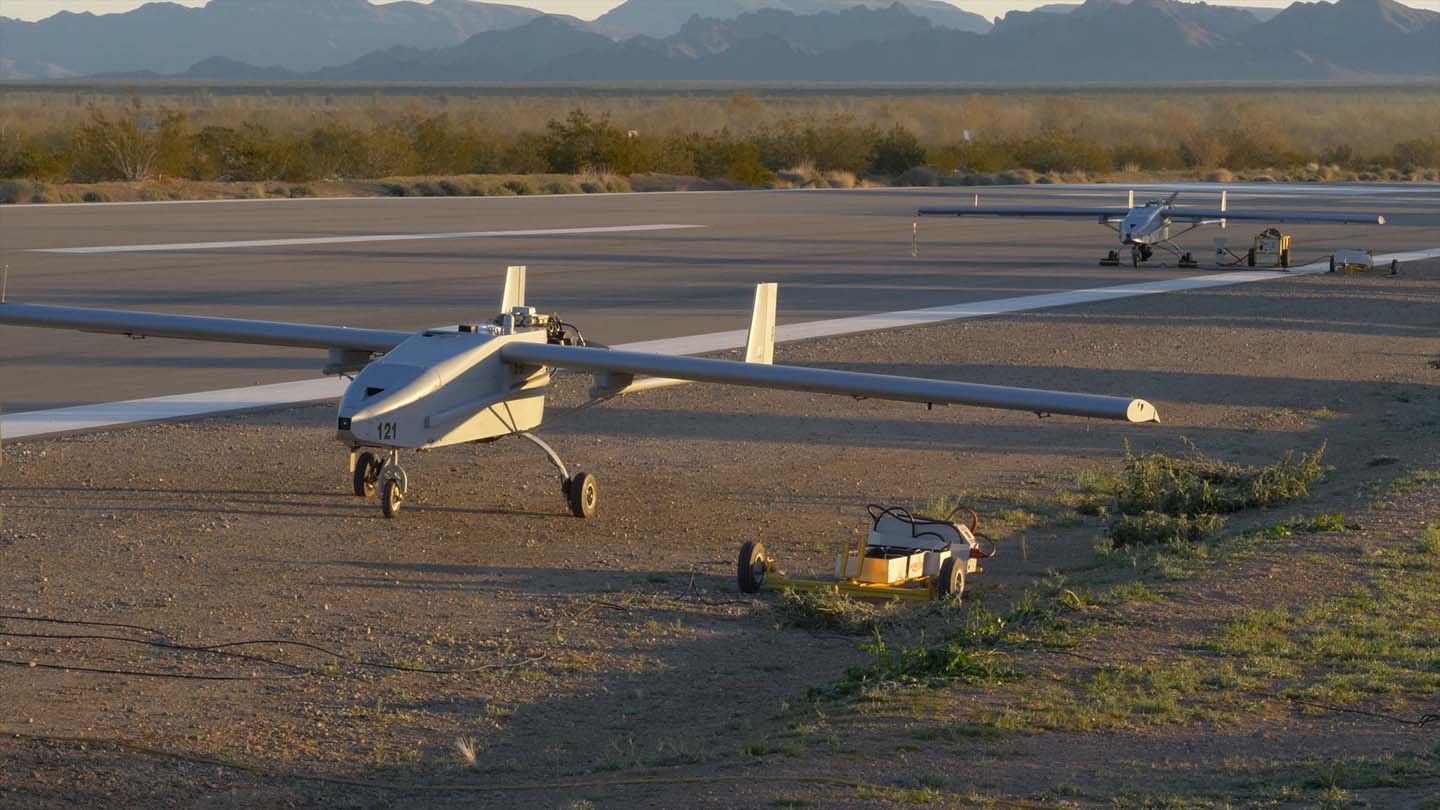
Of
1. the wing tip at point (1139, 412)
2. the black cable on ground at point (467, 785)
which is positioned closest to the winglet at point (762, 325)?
the wing tip at point (1139, 412)

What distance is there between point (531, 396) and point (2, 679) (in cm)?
539

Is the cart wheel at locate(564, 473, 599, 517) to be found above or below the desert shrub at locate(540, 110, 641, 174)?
below

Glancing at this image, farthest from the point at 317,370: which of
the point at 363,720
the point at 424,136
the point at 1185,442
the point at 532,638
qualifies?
the point at 424,136

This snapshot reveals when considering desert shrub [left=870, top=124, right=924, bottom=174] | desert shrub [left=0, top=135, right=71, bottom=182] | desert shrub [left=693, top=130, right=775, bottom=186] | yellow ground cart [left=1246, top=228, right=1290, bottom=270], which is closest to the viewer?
yellow ground cart [left=1246, top=228, right=1290, bottom=270]

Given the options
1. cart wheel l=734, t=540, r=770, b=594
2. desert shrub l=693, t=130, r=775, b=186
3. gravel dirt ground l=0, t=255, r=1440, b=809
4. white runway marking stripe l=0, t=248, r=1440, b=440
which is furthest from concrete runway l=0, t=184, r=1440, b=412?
desert shrub l=693, t=130, r=775, b=186

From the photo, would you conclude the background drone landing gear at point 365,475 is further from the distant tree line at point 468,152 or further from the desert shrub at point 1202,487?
the distant tree line at point 468,152

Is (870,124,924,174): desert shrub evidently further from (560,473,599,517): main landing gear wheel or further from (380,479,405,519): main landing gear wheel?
(380,479,405,519): main landing gear wheel

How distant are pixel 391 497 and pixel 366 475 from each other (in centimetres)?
92

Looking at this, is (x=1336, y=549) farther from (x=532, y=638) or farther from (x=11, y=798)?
(x=11, y=798)

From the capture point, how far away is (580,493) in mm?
13891

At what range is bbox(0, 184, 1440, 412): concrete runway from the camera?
23984 mm

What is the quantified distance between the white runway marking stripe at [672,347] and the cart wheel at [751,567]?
595 cm

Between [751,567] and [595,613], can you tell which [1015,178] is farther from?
[595,613]

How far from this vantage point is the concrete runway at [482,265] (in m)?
24.0
